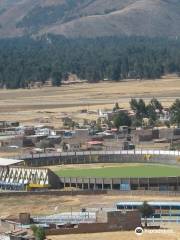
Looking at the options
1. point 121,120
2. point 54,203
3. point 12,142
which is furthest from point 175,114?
point 54,203

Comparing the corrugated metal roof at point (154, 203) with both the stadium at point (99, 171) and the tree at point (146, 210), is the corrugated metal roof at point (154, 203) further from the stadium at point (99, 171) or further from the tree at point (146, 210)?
the stadium at point (99, 171)

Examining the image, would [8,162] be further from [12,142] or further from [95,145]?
[12,142]

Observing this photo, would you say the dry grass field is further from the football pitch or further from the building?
the football pitch

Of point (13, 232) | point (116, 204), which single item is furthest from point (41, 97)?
point (13, 232)

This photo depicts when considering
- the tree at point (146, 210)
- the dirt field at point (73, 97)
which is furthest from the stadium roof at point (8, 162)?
the dirt field at point (73, 97)

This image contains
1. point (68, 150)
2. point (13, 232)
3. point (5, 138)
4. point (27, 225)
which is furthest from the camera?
point (5, 138)

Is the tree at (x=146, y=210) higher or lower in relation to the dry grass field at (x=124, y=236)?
higher

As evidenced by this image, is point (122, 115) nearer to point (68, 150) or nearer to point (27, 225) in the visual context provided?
point (68, 150)
